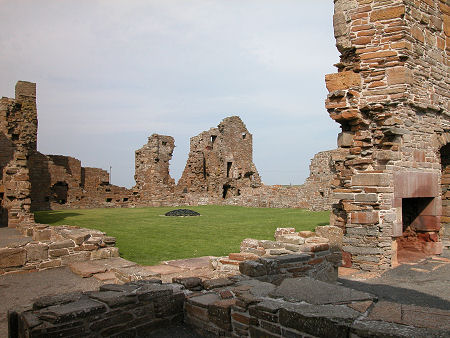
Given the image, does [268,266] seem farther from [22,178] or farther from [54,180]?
[54,180]

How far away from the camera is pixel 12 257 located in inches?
272

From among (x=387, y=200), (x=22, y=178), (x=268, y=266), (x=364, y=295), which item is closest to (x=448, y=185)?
(x=387, y=200)

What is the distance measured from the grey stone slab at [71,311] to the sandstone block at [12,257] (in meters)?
3.84

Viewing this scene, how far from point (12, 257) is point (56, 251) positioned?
80cm

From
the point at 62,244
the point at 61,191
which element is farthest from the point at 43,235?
the point at 61,191

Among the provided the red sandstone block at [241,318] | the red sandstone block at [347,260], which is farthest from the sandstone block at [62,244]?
the red sandstone block at [347,260]

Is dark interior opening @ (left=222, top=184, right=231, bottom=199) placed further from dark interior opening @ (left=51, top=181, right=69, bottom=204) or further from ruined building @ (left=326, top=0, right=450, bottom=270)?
ruined building @ (left=326, top=0, right=450, bottom=270)

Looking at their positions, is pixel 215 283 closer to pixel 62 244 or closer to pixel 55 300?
pixel 55 300

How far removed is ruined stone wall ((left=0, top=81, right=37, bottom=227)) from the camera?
46.6 ft

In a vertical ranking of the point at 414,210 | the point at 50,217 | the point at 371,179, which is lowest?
the point at 50,217

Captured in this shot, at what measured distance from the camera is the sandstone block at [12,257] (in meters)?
6.81

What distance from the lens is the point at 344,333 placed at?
9.24 ft

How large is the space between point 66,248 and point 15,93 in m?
14.4

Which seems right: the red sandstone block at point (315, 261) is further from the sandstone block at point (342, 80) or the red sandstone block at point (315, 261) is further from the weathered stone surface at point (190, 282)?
the sandstone block at point (342, 80)
